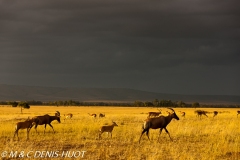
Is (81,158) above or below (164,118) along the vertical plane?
below

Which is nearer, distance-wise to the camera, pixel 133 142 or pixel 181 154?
pixel 181 154

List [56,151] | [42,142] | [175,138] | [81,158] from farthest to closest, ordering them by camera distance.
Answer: [175,138]
[42,142]
[56,151]
[81,158]

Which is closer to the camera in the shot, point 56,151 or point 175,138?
point 56,151

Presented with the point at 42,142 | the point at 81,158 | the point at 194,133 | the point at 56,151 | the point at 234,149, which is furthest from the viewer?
the point at 194,133

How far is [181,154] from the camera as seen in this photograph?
51.4 ft

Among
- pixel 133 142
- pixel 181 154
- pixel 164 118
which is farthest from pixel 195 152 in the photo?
pixel 164 118

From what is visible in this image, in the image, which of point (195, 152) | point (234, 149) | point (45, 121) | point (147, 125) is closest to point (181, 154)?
point (195, 152)

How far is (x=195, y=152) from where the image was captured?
53.8 ft

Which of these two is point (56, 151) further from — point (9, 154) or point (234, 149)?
point (234, 149)

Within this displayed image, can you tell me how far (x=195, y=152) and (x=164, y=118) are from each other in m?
5.28

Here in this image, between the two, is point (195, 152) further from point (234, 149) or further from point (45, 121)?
point (45, 121)

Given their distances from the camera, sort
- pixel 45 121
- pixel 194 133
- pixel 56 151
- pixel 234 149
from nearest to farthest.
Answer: pixel 56 151 → pixel 234 149 → pixel 194 133 → pixel 45 121

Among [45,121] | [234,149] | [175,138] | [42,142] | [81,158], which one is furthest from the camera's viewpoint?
[45,121]

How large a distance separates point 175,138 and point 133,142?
306 cm
